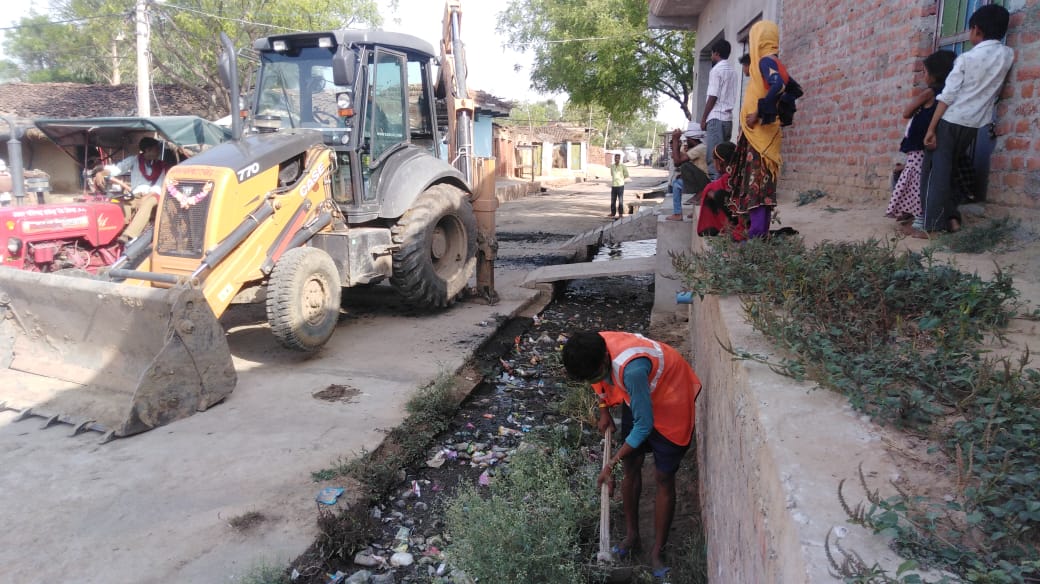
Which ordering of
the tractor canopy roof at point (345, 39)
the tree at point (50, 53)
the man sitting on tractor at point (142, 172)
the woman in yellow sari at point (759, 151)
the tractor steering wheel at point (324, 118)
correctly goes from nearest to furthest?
the woman in yellow sari at point (759, 151), the tractor canopy roof at point (345, 39), the tractor steering wheel at point (324, 118), the man sitting on tractor at point (142, 172), the tree at point (50, 53)

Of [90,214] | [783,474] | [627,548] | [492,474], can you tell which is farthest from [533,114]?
[783,474]

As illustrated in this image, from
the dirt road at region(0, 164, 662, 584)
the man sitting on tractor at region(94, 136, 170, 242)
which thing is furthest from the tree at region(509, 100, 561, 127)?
the dirt road at region(0, 164, 662, 584)

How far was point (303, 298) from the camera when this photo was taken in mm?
5098

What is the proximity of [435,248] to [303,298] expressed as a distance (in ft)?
6.95

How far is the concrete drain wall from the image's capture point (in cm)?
126

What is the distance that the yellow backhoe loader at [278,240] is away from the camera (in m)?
4.23

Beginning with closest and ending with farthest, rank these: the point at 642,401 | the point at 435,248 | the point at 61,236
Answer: the point at 642,401 → the point at 435,248 → the point at 61,236

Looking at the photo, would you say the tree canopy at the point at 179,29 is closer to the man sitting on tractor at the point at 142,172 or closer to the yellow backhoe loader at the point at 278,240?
the man sitting on tractor at the point at 142,172

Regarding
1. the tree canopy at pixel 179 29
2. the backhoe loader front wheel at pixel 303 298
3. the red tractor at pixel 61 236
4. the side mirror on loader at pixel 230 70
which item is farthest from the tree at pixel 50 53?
the backhoe loader front wheel at pixel 303 298

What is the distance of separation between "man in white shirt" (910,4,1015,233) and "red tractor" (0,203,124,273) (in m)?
7.95

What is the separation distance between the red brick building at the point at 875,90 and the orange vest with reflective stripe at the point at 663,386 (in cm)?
224

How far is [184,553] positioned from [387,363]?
263 cm

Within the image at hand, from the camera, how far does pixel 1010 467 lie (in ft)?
4.21

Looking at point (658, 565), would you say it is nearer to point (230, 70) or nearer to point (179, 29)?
point (230, 70)
